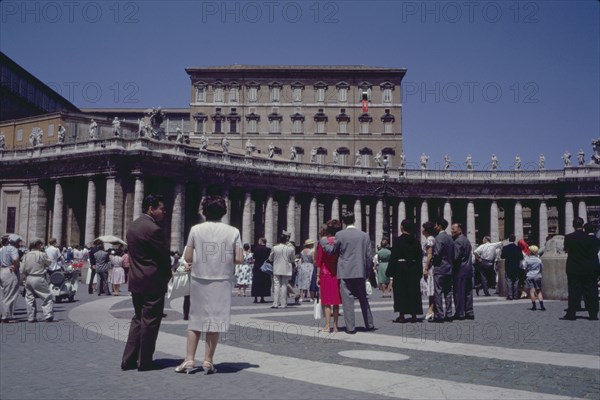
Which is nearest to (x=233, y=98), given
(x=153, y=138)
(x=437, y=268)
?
(x=153, y=138)

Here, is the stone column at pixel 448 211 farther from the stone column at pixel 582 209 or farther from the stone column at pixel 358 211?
the stone column at pixel 582 209

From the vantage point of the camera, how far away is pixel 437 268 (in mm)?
15117

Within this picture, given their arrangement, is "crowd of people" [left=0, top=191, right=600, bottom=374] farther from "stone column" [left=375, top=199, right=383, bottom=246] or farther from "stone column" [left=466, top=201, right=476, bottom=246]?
"stone column" [left=466, top=201, right=476, bottom=246]

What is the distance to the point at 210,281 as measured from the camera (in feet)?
26.3

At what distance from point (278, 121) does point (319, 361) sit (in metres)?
71.6

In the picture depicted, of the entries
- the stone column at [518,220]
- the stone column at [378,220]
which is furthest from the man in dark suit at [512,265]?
the stone column at [518,220]

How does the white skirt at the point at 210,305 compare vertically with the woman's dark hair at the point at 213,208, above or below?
below

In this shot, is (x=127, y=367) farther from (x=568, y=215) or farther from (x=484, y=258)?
(x=568, y=215)

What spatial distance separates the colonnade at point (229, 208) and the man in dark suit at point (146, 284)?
37.8 m

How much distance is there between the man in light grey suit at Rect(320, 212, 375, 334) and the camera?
12.6 metres

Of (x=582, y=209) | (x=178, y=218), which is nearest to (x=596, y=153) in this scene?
(x=582, y=209)

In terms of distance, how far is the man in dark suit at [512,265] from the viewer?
Result: 69.5ft

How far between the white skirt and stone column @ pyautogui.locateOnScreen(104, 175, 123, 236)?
38.9 m

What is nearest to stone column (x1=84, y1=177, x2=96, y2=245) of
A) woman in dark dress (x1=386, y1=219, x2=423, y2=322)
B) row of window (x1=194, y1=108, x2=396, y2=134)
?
row of window (x1=194, y1=108, x2=396, y2=134)
